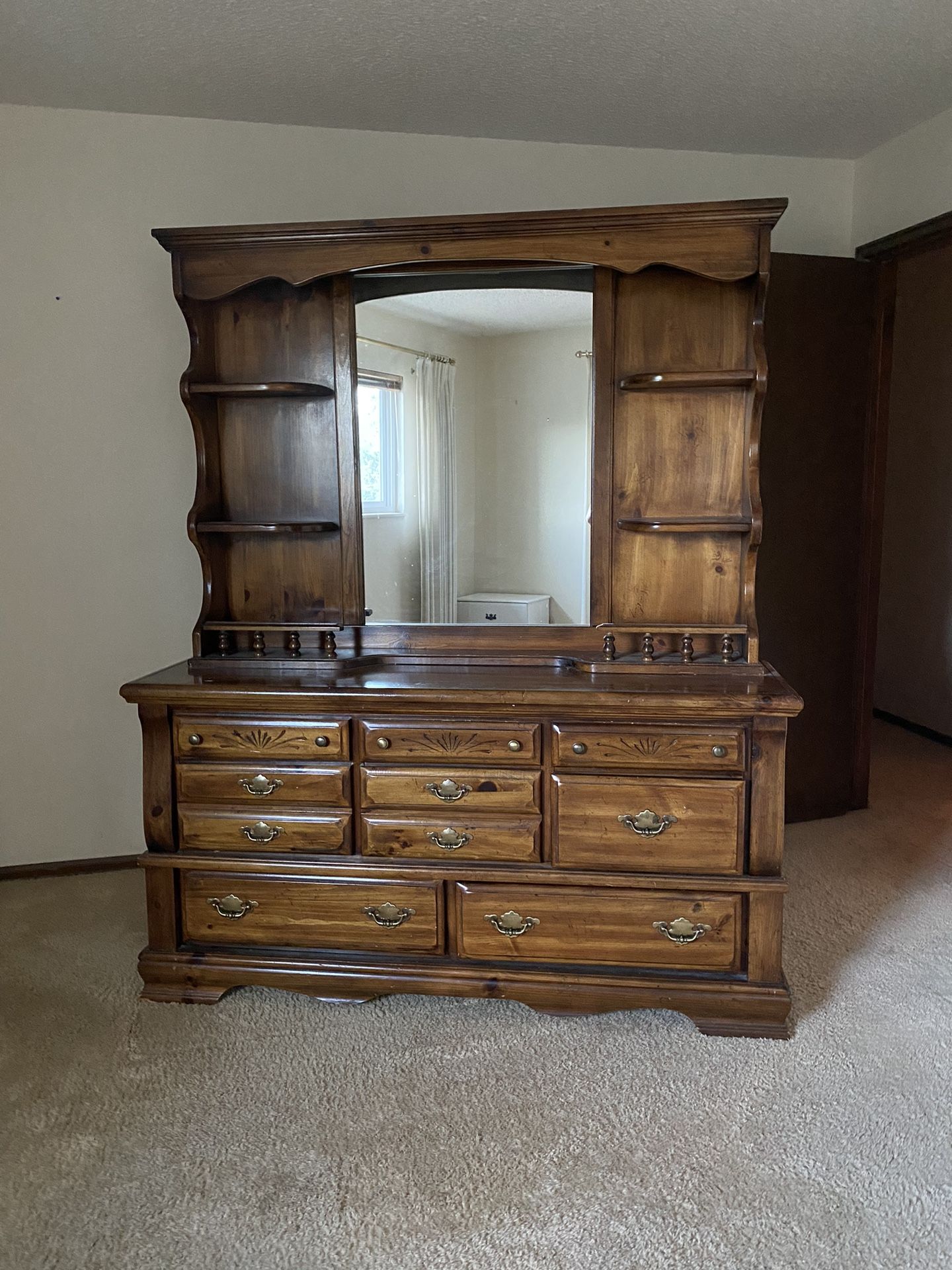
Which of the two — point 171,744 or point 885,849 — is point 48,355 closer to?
point 171,744

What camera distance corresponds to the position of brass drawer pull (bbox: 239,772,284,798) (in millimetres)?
2256

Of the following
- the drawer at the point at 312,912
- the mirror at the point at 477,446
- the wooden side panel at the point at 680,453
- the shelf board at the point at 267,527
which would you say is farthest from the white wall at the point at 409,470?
the drawer at the point at 312,912

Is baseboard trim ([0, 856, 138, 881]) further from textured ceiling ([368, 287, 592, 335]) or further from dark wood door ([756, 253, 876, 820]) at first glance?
dark wood door ([756, 253, 876, 820])

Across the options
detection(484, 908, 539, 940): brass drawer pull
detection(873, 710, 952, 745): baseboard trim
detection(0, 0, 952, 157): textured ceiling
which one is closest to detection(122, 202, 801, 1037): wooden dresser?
detection(484, 908, 539, 940): brass drawer pull

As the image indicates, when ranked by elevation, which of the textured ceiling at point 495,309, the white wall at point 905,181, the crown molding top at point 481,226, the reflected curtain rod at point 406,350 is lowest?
the reflected curtain rod at point 406,350

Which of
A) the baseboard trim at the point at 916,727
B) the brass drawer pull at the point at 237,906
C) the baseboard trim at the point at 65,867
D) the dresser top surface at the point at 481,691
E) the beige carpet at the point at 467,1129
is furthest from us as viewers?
the baseboard trim at the point at 916,727

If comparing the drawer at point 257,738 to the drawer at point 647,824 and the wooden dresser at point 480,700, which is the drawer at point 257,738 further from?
the drawer at point 647,824

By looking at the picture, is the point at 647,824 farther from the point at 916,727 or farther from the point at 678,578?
the point at 916,727

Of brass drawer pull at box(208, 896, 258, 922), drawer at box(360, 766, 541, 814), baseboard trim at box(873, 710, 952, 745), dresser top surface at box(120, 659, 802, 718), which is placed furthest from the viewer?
baseboard trim at box(873, 710, 952, 745)

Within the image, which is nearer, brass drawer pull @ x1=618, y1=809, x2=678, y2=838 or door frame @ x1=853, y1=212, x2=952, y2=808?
brass drawer pull @ x1=618, y1=809, x2=678, y2=838

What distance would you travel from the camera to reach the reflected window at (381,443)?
8.23 ft

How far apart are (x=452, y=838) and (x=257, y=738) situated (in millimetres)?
544

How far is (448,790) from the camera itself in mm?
2197

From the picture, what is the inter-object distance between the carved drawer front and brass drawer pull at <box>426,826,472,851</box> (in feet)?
0.76
